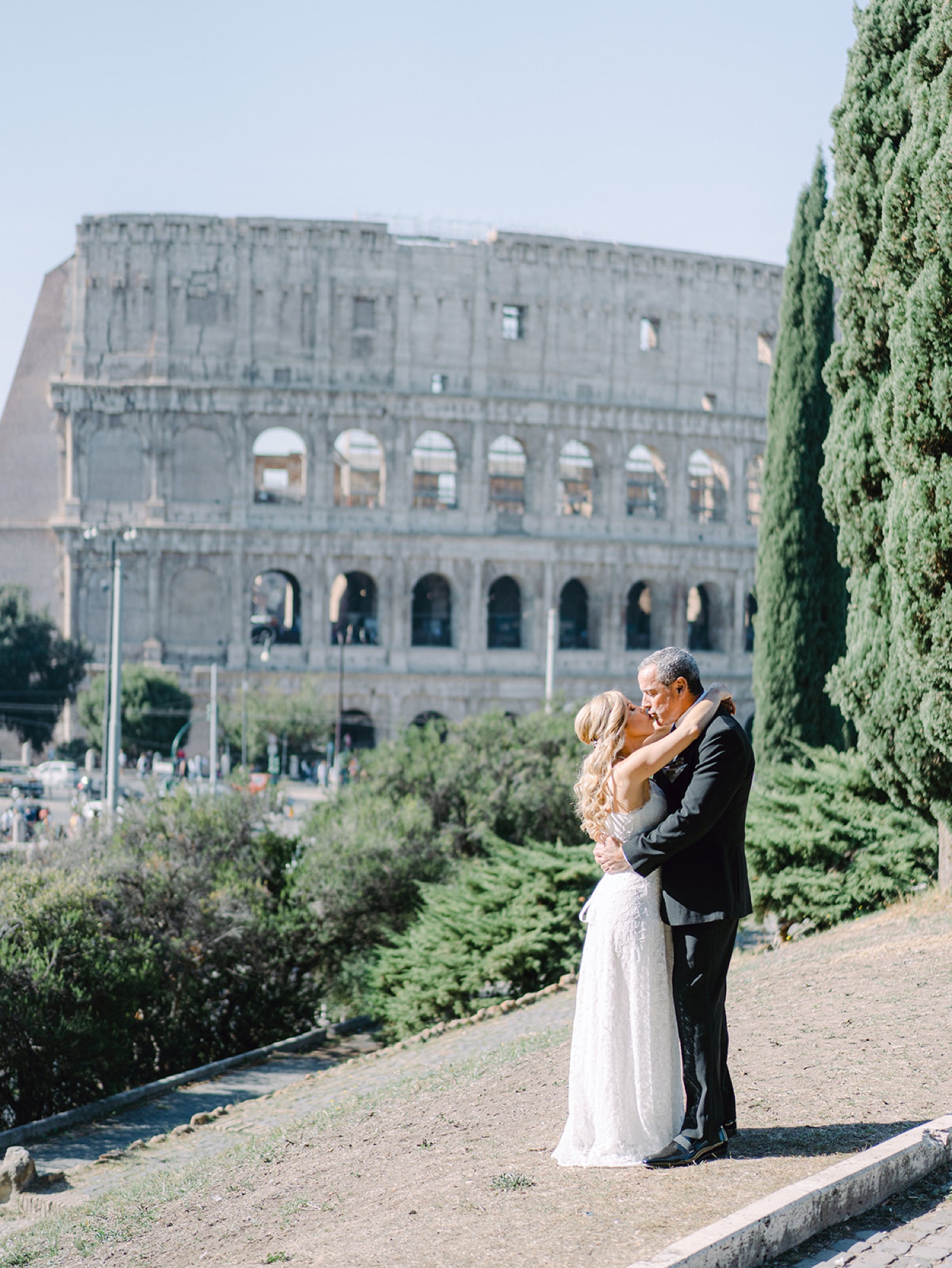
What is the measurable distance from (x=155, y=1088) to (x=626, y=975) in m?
9.08

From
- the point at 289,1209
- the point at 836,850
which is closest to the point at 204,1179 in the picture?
the point at 289,1209

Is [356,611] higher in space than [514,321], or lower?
lower

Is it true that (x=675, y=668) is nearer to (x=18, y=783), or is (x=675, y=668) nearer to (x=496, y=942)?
(x=496, y=942)

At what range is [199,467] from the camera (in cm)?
3912

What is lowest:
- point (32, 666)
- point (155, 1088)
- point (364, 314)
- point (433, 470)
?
point (155, 1088)

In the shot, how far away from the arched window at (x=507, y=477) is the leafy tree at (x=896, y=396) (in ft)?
108

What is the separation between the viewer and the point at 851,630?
1013 centimetres

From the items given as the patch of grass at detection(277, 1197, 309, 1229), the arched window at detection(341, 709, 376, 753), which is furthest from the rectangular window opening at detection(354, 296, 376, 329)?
the patch of grass at detection(277, 1197, 309, 1229)

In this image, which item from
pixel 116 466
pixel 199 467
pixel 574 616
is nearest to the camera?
pixel 116 466

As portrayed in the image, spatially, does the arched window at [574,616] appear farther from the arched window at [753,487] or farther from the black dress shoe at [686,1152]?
the black dress shoe at [686,1152]

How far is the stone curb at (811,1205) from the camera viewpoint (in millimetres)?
3660

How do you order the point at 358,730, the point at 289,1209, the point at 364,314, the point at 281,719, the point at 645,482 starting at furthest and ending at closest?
1. the point at 645,482
2. the point at 364,314
3. the point at 358,730
4. the point at 281,719
5. the point at 289,1209

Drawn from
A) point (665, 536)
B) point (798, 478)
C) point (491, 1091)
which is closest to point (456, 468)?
point (665, 536)

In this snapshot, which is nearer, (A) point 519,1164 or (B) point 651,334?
(A) point 519,1164
